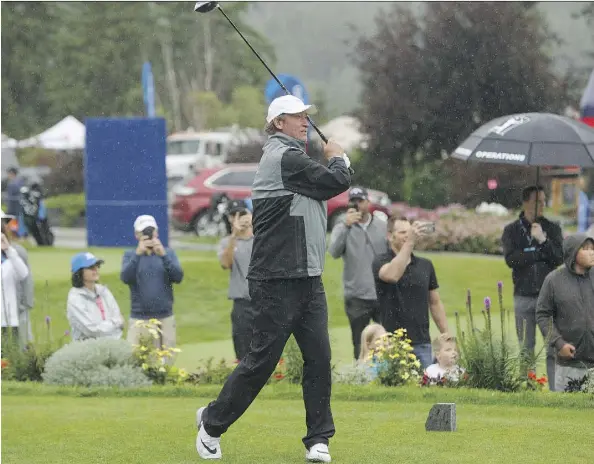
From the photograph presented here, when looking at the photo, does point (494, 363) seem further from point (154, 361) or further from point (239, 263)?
point (154, 361)

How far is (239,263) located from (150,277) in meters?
0.89

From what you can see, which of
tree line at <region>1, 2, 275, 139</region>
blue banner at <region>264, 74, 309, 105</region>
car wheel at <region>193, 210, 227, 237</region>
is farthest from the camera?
tree line at <region>1, 2, 275, 139</region>

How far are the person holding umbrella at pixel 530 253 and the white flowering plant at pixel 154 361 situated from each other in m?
3.09

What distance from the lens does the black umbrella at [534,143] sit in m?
12.4

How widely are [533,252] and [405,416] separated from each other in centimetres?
342

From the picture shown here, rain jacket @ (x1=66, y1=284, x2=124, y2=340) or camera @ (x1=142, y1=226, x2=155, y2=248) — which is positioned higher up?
camera @ (x1=142, y1=226, x2=155, y2=248)

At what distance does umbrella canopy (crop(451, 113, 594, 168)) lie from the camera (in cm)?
1237

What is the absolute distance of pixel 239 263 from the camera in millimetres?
12961

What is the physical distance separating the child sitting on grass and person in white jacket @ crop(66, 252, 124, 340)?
3.12 metres

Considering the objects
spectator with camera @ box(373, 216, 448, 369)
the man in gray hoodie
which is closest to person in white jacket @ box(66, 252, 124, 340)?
spectator with camera @ box(373, 216, 448, 369)

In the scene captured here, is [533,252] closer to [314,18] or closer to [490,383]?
[490,383]

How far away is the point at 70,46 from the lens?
88.3 meters

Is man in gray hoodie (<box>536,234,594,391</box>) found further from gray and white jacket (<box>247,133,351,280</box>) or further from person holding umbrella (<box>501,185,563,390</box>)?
gray and white jacket (<box>247,133,351,280</box>)

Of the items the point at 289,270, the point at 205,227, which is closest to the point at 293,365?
the point at 289,270
